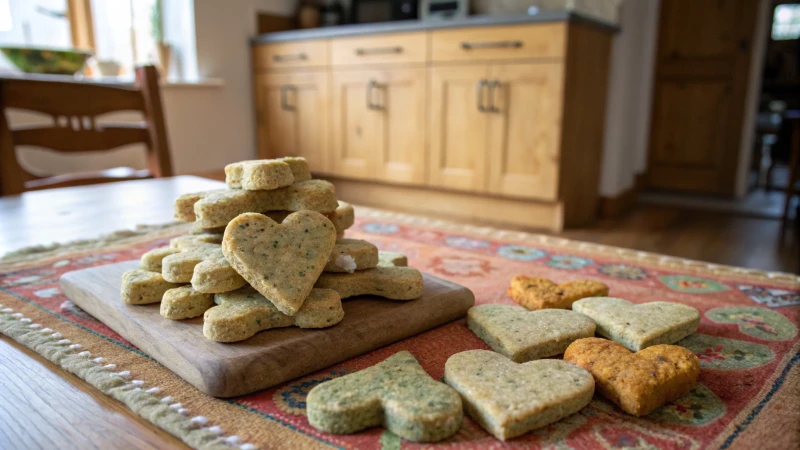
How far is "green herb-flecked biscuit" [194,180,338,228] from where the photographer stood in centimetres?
64

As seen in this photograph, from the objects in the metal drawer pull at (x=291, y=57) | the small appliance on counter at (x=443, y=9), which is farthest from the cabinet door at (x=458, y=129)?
the metal drawer pull at (x=291, y=57)

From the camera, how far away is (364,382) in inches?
20.3

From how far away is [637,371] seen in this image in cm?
53

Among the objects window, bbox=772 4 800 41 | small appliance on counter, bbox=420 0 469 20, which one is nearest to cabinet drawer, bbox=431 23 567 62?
small appliance on counter, bbox=420 0 469 20

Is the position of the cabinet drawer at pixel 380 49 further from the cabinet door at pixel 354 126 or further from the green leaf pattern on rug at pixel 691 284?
the green leaf pattern on rug at pixel 691 284

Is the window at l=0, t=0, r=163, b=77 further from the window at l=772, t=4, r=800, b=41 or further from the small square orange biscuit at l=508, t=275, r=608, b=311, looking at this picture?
the window at l=772, t=4, r=800, b=41

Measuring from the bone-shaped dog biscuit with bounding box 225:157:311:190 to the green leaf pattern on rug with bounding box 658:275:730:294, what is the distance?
65 cm

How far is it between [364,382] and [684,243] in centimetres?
272

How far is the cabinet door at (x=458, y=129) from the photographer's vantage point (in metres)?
3.02

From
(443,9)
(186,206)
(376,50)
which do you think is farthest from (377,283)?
(443,9)

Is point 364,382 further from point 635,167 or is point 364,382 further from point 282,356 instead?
point 635,167

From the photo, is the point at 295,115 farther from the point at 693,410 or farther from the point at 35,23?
the point at 693,410

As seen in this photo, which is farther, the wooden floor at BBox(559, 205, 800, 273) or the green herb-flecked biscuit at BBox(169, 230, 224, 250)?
the wooden floor at BBox(559, 205, 800, 273)

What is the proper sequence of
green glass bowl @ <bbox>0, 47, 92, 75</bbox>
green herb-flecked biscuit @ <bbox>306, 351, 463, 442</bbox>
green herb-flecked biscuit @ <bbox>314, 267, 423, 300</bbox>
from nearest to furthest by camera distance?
green herb-flecked biscuit @ <bbox>306, 351, 463, 442</bbox> → green herb-flecked biscuit @ <bbox>314, 267, 423, 300</bbox> → green glass bowl @ <bbox>0, 47, 92, 75</bbox>
